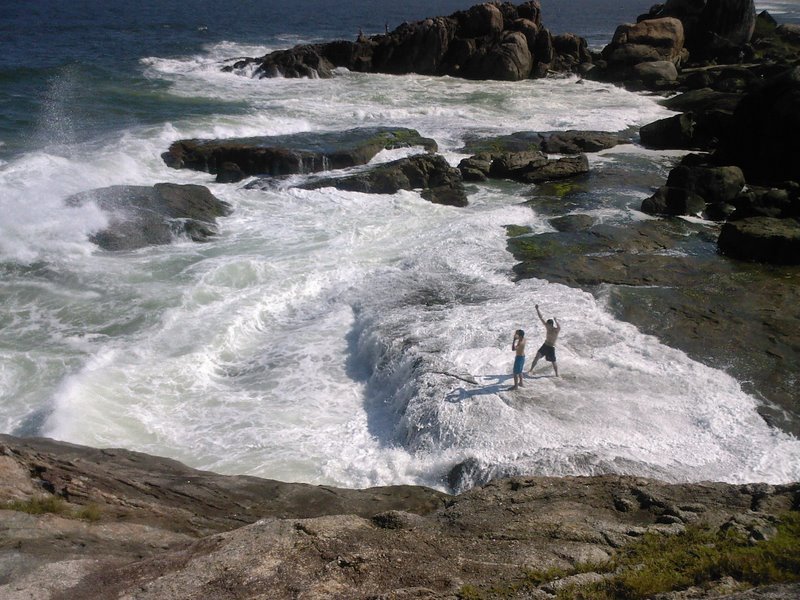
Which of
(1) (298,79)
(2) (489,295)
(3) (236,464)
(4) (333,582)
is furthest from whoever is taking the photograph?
(1) (298,79)

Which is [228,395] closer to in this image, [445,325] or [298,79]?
[445,325]

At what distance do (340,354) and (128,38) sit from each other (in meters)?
55.3

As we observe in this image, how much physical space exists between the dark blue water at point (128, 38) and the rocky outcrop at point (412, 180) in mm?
12784

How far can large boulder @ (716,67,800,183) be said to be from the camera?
2720 centimetres

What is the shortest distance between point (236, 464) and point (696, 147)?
2781 cm

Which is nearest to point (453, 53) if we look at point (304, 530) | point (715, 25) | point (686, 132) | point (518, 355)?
point (715, 25)

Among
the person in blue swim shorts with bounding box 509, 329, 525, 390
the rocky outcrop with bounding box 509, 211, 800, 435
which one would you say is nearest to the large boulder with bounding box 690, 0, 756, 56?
the rocky outcrop with bounding box 509, 211, 800, 435

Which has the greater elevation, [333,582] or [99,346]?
[333,582]

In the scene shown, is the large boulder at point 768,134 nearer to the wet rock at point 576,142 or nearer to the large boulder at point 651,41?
the wet rock at point 576,142

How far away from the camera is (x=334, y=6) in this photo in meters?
101

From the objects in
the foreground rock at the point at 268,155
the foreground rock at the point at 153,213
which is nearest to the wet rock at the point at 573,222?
the foreground rock at the point at 268,155

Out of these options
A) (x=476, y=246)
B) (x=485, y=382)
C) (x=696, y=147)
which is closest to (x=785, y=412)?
(x=485, y=382)

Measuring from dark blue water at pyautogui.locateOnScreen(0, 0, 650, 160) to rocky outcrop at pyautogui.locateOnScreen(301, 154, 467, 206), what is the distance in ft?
41.9

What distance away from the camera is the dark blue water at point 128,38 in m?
33.1
